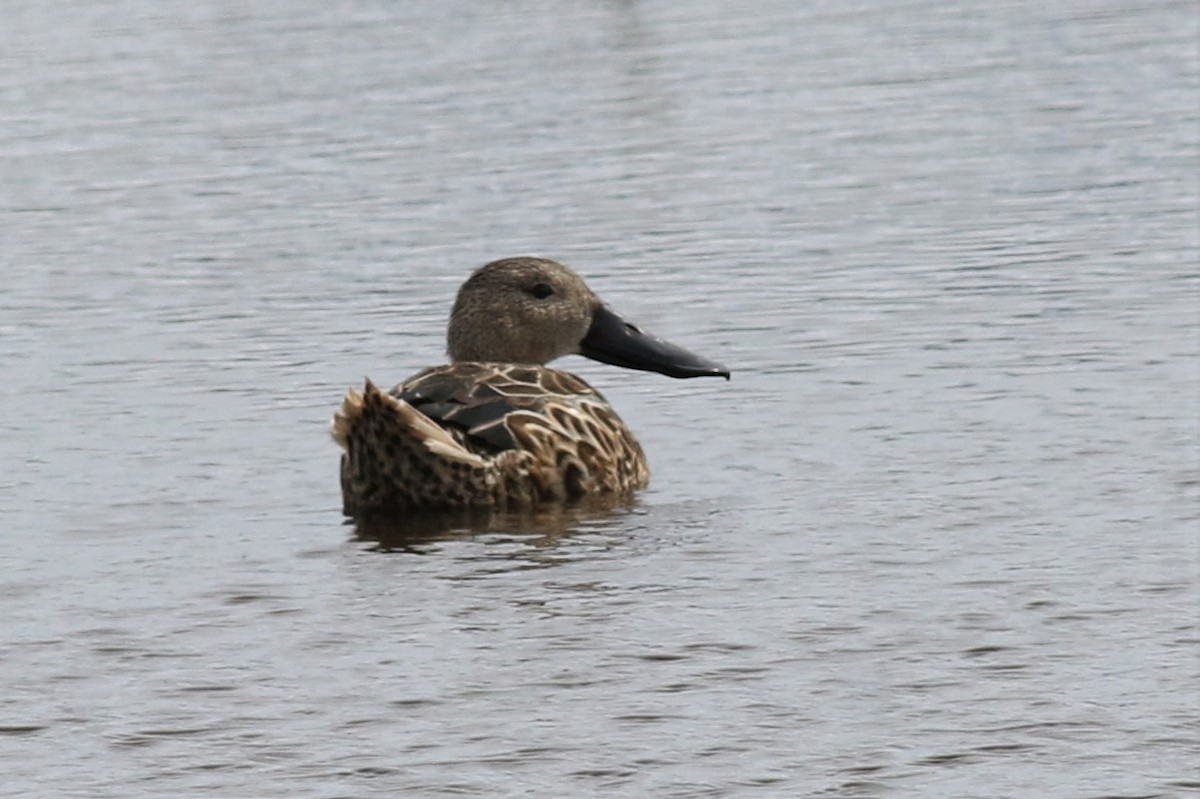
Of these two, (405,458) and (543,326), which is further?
(543,326)

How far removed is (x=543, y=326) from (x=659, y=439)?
2.33 ft

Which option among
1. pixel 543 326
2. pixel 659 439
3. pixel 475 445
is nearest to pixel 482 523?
pixel 475 445

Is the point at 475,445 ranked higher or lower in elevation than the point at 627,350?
lower

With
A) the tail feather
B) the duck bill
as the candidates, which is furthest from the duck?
the duck bill

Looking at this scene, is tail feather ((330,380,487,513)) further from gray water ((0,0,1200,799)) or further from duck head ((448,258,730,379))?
duck head ((448,258,730,379))

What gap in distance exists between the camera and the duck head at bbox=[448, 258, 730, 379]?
12.3 meters

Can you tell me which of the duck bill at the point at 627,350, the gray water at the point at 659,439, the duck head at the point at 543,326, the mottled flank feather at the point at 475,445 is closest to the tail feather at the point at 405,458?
the mottled flank feather at the point at 475,445

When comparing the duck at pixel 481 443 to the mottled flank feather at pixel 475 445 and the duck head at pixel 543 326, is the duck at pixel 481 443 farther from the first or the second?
the duck head at pixel 543 326

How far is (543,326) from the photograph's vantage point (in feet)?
40.9

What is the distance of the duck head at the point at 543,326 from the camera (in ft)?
40.5

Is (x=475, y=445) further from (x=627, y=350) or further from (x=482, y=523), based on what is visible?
(x=627, y=350)

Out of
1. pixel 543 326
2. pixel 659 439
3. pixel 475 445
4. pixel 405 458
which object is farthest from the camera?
pixel 659 439

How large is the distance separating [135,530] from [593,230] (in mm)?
7728

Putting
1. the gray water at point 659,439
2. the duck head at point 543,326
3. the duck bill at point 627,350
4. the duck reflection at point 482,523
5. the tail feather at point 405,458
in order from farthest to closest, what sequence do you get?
the duck bill at point 627,350, the duck head at point 543,326, the tail feather at point 405,458, the duck reflection at point 482,523, the gray water at point 659,439
